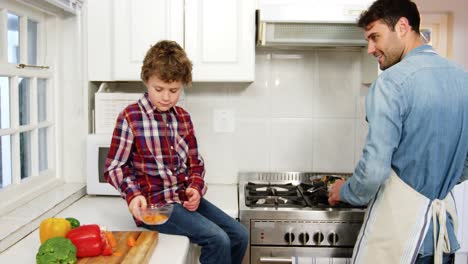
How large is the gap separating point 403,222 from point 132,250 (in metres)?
0.83

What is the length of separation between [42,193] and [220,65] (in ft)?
3.05

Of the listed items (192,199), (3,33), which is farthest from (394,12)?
(3,33)

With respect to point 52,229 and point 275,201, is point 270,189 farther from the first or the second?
point 52,229

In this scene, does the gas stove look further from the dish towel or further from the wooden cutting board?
the wooden cutting board

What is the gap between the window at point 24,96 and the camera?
1752 millimetres

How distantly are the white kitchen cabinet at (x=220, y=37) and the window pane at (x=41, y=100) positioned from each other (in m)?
0.66

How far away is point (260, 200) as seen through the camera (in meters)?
2.03

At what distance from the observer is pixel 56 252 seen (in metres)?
1.16

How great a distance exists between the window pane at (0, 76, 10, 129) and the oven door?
1077mm

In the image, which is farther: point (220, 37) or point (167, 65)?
point (220, 37)

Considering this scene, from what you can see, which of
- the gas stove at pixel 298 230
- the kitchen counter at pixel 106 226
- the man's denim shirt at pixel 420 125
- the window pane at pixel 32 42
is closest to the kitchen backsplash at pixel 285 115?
the gas stove at pixel 298 230

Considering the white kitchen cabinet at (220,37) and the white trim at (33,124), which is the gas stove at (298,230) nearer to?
the white kitchen cabinet at (220,37)

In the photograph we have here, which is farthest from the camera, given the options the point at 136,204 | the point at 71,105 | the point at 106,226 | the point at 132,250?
the point at 71,105

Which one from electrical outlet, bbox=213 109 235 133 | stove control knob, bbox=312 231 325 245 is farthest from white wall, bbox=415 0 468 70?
stove control knob, bbox=312 231 325 245
